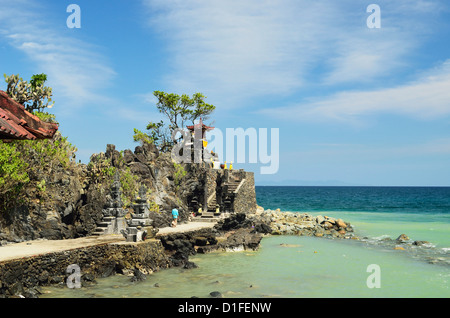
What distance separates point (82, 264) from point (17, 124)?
9.58 meters

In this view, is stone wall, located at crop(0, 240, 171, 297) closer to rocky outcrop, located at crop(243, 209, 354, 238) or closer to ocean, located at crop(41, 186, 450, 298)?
ocean, located at crop(41, 186, 450, 298)

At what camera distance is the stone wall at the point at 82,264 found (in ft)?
49.1

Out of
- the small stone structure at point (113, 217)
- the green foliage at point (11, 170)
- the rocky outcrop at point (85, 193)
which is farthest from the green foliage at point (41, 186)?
the small stone structure at point (113, 217)

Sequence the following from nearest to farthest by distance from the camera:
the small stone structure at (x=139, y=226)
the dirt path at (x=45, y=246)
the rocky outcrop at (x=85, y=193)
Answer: the dirt path at (x=45, y=246), the small stone structure at (x=139, y=226), the rocky outcrop at (x=85, y=193)

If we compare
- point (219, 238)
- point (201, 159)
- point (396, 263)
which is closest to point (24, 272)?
point (219, 238)

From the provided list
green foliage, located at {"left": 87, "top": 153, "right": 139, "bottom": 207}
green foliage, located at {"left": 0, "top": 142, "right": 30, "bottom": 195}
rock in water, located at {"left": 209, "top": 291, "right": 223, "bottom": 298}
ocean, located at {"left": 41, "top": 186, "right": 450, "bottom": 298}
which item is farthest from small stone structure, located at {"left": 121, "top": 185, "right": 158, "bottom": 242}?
green foliage, located at {"left": 0, "top": 142, "right": 30, "bottom": 195}

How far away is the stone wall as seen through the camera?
14969mm

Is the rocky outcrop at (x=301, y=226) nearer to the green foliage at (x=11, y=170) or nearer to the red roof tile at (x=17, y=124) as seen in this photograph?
the green foliage at (x=11, y=170)

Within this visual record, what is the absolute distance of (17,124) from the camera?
34.2ft

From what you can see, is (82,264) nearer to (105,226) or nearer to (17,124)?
(105,226)

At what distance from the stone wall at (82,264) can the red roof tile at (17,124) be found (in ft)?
22.3

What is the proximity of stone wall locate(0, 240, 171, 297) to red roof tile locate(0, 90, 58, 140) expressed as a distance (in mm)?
6792

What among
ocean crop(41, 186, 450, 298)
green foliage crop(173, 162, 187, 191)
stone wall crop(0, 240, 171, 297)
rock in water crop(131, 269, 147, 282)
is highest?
green foliage crop(173, 162, 187, 191)
